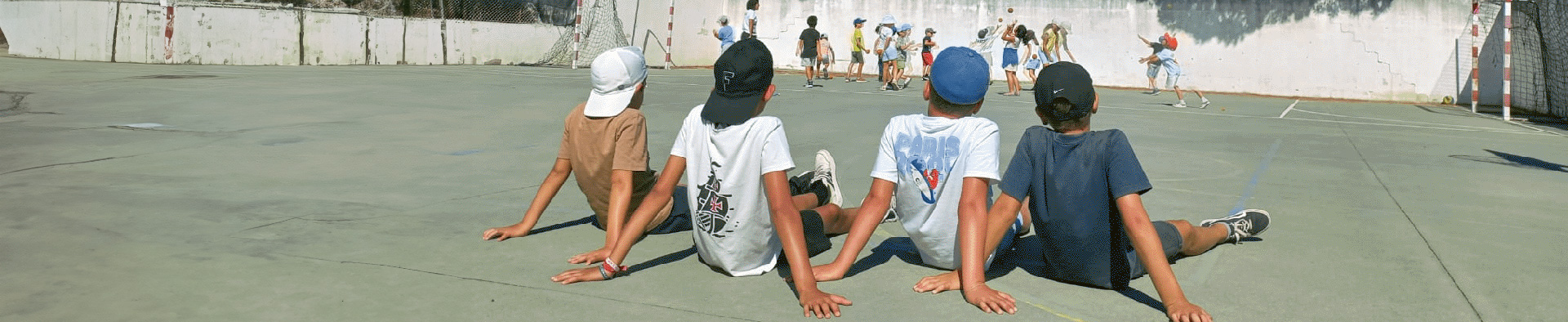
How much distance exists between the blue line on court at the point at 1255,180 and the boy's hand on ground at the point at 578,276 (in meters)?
4.06

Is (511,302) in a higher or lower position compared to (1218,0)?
lower

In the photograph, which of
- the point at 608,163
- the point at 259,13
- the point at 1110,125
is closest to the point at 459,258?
the point at 608,163

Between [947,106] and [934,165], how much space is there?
0.76 feet

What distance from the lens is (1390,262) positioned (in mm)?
5438

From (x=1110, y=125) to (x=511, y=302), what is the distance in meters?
11.1

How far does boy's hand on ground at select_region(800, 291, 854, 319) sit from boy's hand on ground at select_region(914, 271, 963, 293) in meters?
0.45

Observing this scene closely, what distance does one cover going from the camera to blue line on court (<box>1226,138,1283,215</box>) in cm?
737

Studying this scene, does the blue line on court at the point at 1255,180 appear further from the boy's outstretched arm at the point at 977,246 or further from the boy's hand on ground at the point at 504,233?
the boy's hand on ground at the point at 504,233

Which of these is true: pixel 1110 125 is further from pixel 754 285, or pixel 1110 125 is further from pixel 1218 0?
pixel 1218 0

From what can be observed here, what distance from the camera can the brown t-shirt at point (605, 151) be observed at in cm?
517

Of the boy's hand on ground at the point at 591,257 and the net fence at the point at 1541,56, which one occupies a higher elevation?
the net fence at the point at 1541,56

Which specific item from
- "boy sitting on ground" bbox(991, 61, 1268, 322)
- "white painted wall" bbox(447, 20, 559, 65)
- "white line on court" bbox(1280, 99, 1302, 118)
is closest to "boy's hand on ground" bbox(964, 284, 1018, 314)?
"boy sitting on ground" bbox(991, 61, 1268, 322)

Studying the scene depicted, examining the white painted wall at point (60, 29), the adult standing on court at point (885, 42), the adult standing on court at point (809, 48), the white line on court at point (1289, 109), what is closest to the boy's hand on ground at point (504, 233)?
the white line on court at point (1289, 109)

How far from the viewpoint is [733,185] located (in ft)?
15.0
